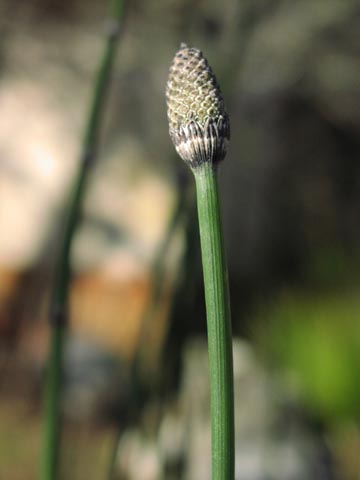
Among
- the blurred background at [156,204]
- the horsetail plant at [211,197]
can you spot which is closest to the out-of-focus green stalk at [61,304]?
the horsetail plant at [211,197]

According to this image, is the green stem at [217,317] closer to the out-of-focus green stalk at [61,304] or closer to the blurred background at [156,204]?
the out-of-focus green stalk at [61,304]

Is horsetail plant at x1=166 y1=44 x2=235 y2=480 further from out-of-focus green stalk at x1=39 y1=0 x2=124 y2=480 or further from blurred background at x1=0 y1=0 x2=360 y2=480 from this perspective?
blurred background at x1=0 y1=0 x2=360 y2=480

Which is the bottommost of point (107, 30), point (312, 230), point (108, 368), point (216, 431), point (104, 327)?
point (216, 431)

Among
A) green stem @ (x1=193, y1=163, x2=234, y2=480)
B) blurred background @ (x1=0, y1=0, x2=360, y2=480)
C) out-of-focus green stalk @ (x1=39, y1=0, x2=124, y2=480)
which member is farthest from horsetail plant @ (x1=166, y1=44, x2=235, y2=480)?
blurred background @ (x1=0, y1=0, x2=360, y2=480)

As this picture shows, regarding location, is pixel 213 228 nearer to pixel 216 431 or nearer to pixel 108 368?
pixel 216 431

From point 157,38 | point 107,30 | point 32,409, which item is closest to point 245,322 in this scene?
point 32,409

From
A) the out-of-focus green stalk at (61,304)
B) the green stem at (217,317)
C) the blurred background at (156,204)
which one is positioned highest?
the blurred background at (156,204)
